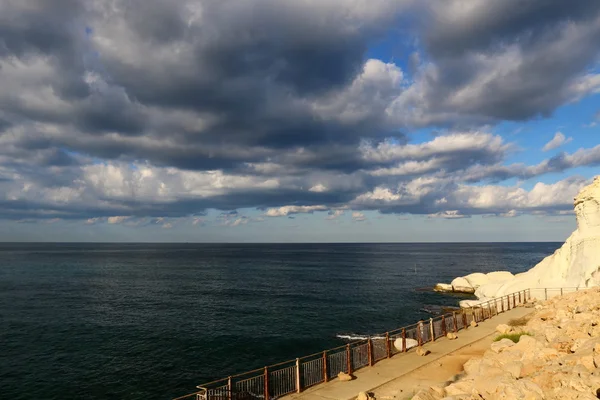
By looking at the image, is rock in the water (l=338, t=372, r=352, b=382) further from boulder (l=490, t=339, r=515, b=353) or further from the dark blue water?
the dark blue water

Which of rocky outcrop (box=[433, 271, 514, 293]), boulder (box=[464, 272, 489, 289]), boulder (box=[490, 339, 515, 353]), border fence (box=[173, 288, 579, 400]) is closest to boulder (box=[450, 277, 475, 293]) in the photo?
rocky outcrop (box=[433, 271, 514, 293])

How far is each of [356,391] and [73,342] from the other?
1417 inches

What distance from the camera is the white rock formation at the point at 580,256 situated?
151 ft

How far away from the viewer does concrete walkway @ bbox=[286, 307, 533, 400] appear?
18.2 meters

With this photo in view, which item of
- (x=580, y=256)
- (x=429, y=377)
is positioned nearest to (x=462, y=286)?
(x=580, y=256)

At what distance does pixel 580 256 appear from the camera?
47375mm

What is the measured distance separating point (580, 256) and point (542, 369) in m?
43.0

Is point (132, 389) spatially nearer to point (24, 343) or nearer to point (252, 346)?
point (252, 346)

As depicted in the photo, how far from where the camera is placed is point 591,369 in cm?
1232

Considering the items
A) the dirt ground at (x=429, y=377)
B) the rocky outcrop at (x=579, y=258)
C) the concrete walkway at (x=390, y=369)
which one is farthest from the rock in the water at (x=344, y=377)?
the rocky outcrop at (x=579, y=258)

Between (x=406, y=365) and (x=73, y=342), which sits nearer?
(x=406, y=365)

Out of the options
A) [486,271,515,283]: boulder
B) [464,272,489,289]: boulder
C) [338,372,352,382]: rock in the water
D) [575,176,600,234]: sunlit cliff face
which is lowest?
[464,272,489,289]: boulder

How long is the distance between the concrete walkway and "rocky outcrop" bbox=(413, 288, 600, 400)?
323 centimetres

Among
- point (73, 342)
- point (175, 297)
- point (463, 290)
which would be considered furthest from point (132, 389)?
point (463, 290)
